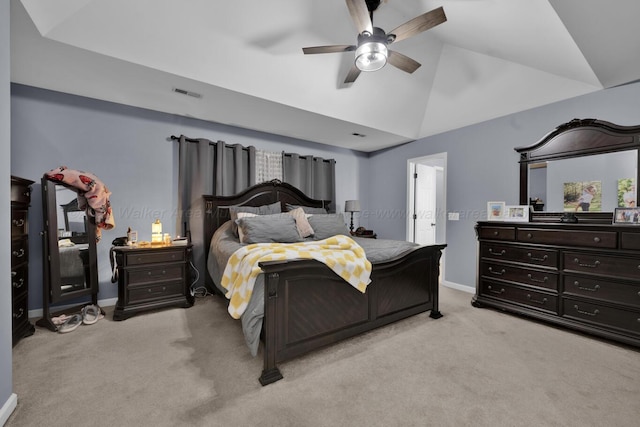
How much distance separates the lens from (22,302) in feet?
7.61

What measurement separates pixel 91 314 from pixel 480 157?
4.95 meters

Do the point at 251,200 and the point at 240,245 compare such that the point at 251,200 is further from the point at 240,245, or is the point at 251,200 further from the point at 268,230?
the point at 240,245

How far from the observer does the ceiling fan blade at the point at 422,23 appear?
5.97 ft

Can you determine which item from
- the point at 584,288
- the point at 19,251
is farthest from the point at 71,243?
the point at 584,288

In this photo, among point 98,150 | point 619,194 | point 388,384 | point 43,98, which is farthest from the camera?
point 98,150

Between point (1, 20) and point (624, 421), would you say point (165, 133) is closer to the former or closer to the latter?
point (1, 20)

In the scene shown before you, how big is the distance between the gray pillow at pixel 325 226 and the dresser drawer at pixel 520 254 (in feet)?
5.54

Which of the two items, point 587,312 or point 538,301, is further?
point 538,301

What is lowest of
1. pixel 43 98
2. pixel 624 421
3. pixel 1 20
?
pixel 624 421

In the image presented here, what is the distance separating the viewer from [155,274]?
291cm

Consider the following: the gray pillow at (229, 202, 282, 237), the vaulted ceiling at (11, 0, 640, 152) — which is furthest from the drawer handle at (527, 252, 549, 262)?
the gray pillow at (229, 202, 282, 237)

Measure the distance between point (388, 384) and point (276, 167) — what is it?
3.35 m

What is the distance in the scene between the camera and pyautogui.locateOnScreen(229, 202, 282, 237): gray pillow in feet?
11.1

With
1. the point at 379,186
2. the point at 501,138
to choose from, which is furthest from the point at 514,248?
the point at 379,186
